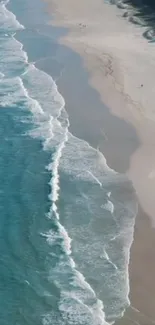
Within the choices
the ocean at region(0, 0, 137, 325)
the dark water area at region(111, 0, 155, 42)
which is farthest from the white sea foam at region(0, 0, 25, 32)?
the ocean at region(0, 0, 137, 325)

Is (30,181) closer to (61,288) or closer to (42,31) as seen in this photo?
(61,288)

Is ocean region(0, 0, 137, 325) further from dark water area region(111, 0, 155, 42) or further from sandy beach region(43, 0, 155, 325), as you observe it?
dark water area region(111, 0, 155, 42)

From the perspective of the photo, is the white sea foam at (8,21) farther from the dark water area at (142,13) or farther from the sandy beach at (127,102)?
the dark water area at (142,13)

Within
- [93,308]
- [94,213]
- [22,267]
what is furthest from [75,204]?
[93,308]

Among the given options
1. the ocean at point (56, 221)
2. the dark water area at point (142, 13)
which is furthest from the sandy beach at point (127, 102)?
the dark water area at point (142, 13)

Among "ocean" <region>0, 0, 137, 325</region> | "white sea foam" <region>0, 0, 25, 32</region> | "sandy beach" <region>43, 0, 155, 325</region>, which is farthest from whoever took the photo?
"white sea foam" <region>0, 0, 25, 32</region>

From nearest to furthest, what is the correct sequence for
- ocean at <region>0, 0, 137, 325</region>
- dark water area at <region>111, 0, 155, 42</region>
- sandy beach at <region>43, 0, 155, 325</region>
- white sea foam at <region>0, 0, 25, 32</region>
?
1. ocean at <region>0, 0, 137, 325</region>
2. sandy beach at <region>43, 0, 155, 325</region>
3. dark water area at <region>111, 0, 155, 42</region>
4. white sea foam at <region>0, 0, 25, 32</region>

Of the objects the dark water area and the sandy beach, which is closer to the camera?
the sandy beach
